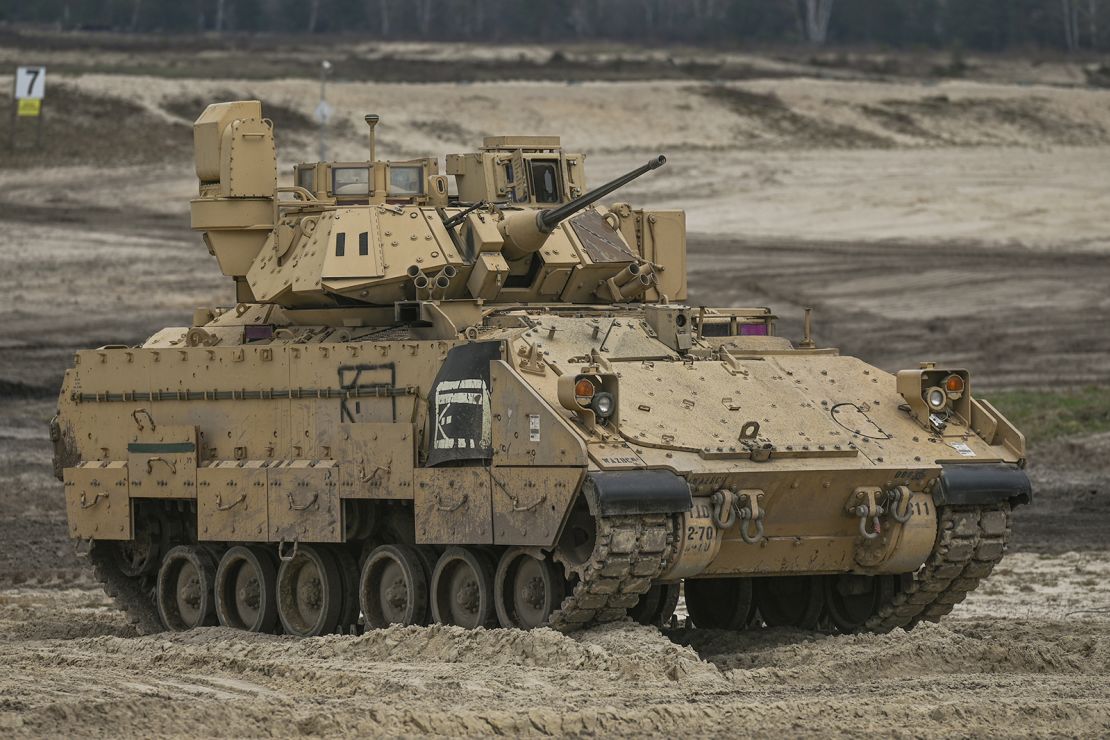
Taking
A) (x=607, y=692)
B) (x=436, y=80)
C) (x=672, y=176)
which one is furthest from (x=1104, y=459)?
(x=436, y=80)

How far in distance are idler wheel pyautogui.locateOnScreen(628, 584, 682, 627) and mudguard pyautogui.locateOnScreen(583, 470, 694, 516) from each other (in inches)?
96.9

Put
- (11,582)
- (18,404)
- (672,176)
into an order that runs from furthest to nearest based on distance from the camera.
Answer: (672,176)
(18,404)
(11,582)

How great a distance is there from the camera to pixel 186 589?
20688 millimetres

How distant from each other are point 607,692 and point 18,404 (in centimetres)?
2395

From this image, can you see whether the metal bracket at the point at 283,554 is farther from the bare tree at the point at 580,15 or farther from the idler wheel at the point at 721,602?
the bare tree at the point at 580,15

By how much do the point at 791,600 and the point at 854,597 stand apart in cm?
71

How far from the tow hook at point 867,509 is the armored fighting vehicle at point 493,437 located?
0.10ft

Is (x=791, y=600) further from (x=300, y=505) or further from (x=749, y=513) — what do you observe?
(x=300, y=505)

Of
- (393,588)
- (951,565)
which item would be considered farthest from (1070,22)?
(393,588)

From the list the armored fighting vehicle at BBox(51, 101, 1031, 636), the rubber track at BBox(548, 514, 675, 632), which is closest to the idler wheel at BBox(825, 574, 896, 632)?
the armored fighting vehicle at BBox(51, 101, 1031, 636)

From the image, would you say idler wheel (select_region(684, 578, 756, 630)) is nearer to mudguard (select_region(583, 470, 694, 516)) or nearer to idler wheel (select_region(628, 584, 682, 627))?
idler wheel (select_region(628, 584, 682, 627))

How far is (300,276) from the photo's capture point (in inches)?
765

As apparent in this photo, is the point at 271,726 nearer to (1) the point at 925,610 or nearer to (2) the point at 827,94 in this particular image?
(1) the point at 925,610

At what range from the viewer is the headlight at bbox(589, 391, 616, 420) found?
648 inches
